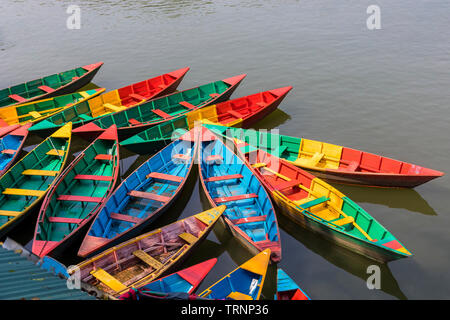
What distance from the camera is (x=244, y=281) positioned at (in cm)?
964

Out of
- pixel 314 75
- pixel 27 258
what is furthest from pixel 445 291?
pixel 314 75

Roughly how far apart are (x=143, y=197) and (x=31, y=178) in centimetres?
527

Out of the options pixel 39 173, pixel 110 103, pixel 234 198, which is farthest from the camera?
pixel 110 103

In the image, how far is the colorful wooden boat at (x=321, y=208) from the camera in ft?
34.7

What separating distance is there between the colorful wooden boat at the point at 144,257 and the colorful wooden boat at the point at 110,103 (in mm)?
8774

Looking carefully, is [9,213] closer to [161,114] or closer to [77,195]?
[77,195]

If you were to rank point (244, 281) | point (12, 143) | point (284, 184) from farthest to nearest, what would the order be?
point (12, 143), point (284, 184), point (244, 281)

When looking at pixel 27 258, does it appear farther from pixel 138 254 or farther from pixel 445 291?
pixel 445 291

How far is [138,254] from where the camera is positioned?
10.8m

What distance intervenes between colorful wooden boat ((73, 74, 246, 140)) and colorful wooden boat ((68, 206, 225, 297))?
6914 mm

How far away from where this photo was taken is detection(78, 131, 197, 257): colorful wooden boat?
37.0 ft

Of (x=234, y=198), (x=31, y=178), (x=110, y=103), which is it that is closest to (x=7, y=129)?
(x=31, y=178)

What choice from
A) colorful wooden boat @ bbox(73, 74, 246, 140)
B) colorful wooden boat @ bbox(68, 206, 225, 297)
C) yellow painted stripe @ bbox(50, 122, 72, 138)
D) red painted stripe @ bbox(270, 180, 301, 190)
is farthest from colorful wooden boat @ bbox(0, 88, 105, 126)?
red painted stripe @ bbox(270, 180, 301, 190)

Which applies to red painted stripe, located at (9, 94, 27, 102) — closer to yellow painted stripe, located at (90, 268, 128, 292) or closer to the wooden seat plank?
the wooden seat plank
